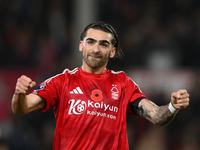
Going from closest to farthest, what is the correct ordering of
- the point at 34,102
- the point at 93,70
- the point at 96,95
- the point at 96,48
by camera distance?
the point at 34,102 → the point at 96,95 → the point at 96,48 → the point at 93,70

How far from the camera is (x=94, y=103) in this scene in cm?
404

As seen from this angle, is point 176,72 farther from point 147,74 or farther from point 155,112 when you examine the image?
point 155,112

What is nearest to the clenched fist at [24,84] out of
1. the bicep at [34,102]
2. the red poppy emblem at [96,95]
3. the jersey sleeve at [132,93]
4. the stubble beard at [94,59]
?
the bicep at [34,102]

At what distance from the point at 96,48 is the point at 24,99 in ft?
3.34

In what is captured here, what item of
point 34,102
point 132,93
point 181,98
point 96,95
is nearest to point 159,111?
point 132,93

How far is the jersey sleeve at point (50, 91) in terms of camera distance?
13.0 feet

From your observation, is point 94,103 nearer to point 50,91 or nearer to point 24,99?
point 50,91

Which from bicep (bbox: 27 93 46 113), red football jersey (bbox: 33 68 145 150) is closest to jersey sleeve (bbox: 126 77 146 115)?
red football jersey (bbox: 33 68 145 150)

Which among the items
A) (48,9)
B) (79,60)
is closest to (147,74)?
(79,60)

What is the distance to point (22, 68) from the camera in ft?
27.9

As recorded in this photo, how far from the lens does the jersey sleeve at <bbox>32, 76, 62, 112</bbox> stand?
3.95 m

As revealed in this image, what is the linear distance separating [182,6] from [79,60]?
4.08 meters

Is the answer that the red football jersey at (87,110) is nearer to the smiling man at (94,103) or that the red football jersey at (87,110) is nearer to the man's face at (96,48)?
the smiling man at (94,103)

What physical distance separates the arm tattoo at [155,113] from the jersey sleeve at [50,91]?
90 cm
